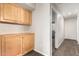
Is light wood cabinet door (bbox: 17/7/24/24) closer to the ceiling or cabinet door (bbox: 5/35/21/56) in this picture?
cabinet door (bbox: 5/35/21/56)

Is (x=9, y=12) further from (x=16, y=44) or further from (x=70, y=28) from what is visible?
(x=70, y=28)

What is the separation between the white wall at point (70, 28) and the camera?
8.52 m

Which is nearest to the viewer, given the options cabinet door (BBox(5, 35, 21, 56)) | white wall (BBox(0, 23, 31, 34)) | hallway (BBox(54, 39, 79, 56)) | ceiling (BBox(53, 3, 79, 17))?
cabinet door (BBox(5, 35, 21, 56))

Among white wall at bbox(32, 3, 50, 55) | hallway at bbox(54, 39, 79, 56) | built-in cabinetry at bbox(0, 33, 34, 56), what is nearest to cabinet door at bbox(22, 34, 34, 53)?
built-in cabinetry at bbox(0, 33, 34, 56)

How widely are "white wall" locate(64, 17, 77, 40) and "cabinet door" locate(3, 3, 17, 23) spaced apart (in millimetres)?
6514

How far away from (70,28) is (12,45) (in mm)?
7020

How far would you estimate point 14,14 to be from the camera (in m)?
3.12

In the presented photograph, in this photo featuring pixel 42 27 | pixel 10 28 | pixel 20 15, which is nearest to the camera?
pixel 10 28

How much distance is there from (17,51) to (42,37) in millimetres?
1110

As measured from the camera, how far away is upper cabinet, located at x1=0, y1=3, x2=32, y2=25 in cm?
263

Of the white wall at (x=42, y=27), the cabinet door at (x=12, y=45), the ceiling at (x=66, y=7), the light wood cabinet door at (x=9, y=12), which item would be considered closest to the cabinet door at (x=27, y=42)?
the white wall at (x=42, y=27)

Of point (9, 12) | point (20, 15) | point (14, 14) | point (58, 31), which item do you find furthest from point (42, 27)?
point (58, 31)

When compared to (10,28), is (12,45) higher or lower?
lower

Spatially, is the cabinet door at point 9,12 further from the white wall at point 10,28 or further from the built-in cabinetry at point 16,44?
the built-in cabinetry at point 16,44
